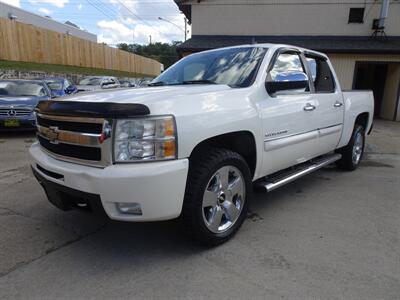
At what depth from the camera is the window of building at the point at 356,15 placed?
16.3 m

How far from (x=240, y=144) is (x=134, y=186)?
1.32m

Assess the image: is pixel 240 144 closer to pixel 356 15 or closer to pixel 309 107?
pixel 309 107

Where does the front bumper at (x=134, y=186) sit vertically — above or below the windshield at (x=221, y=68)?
below

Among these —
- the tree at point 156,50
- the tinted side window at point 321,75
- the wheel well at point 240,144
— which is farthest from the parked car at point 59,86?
the tree at point 156,50

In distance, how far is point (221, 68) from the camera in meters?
3.83

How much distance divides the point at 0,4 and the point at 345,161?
3958 centimetres

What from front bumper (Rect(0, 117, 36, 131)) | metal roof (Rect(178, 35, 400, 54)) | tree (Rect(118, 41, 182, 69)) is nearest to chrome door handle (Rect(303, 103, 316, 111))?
front bumper (Rect(0, 117, 36, 131))

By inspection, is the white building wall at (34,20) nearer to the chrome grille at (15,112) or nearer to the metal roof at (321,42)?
the metal roof at (321,42)

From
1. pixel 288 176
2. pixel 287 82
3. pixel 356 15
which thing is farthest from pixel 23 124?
pixel 356 15

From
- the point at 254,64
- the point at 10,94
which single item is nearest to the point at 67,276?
the point at 254,64

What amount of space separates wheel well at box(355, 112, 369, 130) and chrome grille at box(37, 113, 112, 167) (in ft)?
16.3

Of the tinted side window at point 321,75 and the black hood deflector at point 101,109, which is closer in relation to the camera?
the black hood deflector at point 101,109

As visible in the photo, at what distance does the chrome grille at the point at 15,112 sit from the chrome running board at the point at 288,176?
7.42 metres

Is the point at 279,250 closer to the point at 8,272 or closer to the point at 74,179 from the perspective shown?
the point at 74,179
